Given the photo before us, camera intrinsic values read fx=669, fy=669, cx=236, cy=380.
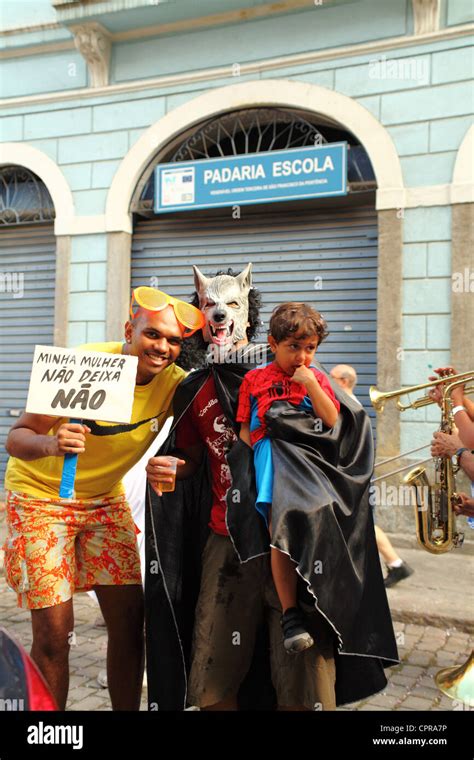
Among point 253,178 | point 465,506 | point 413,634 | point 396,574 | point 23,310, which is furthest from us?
point 23,310

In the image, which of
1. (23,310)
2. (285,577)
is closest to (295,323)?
(285,577)

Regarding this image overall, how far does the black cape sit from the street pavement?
112 cm

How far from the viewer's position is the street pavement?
3955 millimetres

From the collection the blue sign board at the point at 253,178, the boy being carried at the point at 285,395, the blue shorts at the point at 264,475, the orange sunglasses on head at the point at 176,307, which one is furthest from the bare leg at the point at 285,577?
the blue sign board at the point at 253,178

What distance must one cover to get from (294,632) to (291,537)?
34cm

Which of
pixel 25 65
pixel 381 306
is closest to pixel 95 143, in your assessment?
pixel 25 65

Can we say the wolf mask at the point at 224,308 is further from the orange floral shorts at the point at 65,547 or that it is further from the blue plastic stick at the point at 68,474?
the orange floral shorts at the point at 65,547

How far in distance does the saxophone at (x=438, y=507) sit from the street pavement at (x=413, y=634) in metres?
0.87

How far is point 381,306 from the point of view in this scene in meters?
7.70

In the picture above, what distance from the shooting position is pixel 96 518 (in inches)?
122

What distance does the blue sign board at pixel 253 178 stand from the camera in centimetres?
799

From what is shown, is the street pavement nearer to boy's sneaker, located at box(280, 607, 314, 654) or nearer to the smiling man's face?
boy's sneaker, located at box(280, 607, 314, 654)

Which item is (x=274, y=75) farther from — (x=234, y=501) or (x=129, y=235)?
(x=234, y=501)

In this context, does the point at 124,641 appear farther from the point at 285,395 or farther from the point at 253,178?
the point at 253,178
